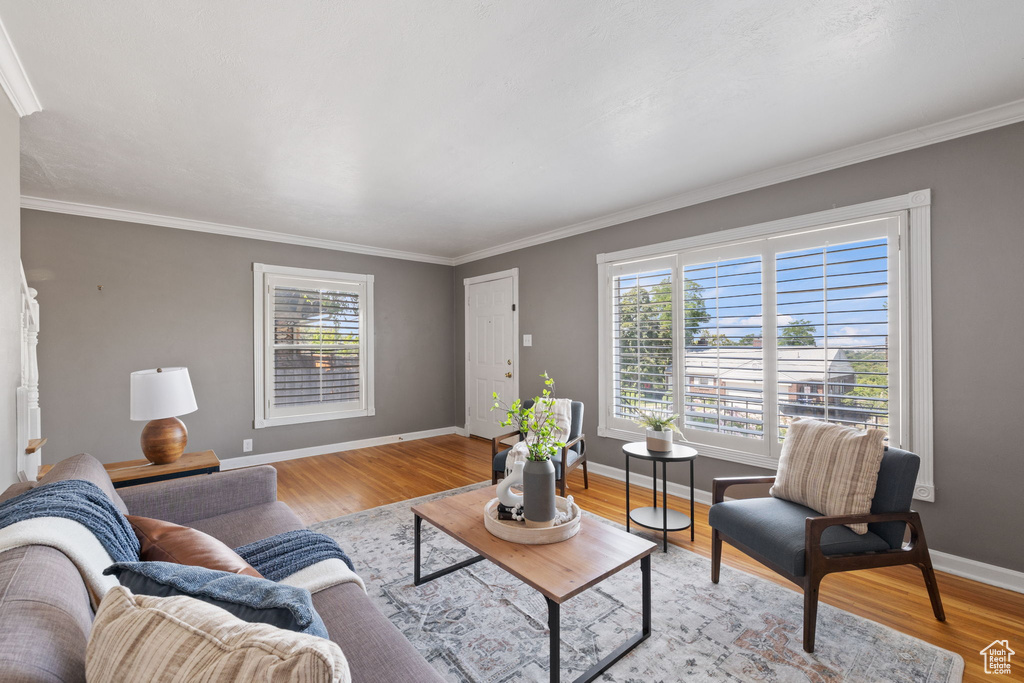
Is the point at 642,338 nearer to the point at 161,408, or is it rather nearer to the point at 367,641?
the point at 367,641

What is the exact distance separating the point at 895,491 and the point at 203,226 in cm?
563

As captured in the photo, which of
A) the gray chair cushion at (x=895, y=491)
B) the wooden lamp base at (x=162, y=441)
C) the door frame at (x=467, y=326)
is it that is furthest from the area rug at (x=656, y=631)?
the door frame at (x=467, y=326)

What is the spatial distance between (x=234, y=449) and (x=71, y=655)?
4427 mm

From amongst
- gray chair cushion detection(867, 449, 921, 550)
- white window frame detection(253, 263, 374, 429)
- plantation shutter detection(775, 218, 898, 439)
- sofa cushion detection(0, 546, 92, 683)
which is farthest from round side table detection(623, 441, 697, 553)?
white window frame detection(253, 263, 374, 429)

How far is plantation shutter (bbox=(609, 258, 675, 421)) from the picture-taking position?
3.77 meters

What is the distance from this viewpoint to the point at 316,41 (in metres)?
1.80

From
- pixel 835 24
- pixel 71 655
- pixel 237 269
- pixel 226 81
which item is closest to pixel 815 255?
pixel 835 24

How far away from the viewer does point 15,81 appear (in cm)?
199

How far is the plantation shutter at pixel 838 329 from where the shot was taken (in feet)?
8.86

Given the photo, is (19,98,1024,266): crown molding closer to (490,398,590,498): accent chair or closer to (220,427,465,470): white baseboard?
(490,398,590,498): accent chair

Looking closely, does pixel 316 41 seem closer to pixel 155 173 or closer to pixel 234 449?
pixel 155 173

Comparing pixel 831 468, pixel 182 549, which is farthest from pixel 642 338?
pixel 182 549

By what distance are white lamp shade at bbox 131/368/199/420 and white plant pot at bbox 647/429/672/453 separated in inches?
112

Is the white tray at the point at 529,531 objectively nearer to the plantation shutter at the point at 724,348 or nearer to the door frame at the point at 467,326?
the plantation shutter at the point at 724,348
